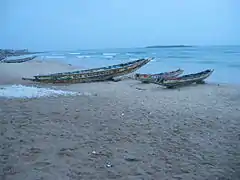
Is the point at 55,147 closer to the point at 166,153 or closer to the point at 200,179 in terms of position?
the point at 166,153

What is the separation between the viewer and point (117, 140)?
212 inches

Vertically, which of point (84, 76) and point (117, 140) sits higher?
point (84, 76)

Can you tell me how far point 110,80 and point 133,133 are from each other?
430 inches

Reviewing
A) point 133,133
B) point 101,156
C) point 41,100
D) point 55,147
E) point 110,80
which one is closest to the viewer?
point 101,156

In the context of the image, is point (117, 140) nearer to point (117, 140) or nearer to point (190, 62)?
point (117, 140)

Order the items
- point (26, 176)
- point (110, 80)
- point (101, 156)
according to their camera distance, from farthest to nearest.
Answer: point (110, 80), point (101, 156), point (26, 176)

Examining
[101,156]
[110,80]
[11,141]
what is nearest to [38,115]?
[11,141]

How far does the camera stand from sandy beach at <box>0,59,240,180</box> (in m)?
4.11

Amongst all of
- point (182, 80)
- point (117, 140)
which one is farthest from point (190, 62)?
point (117, 140)

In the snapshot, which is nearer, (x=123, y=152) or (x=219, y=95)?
(x=123, y=152)

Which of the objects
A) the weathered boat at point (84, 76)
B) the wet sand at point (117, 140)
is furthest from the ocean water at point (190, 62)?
Answer: the wet sand at point (117, 140)

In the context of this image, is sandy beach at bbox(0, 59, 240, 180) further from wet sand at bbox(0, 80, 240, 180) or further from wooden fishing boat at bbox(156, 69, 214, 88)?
wooden fishing boat at bbox(156, 69, 214, 88)

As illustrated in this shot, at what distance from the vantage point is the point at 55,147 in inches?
195

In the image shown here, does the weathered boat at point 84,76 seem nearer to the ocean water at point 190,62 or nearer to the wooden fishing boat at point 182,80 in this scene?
the wooden fishing boat at point 182,80
